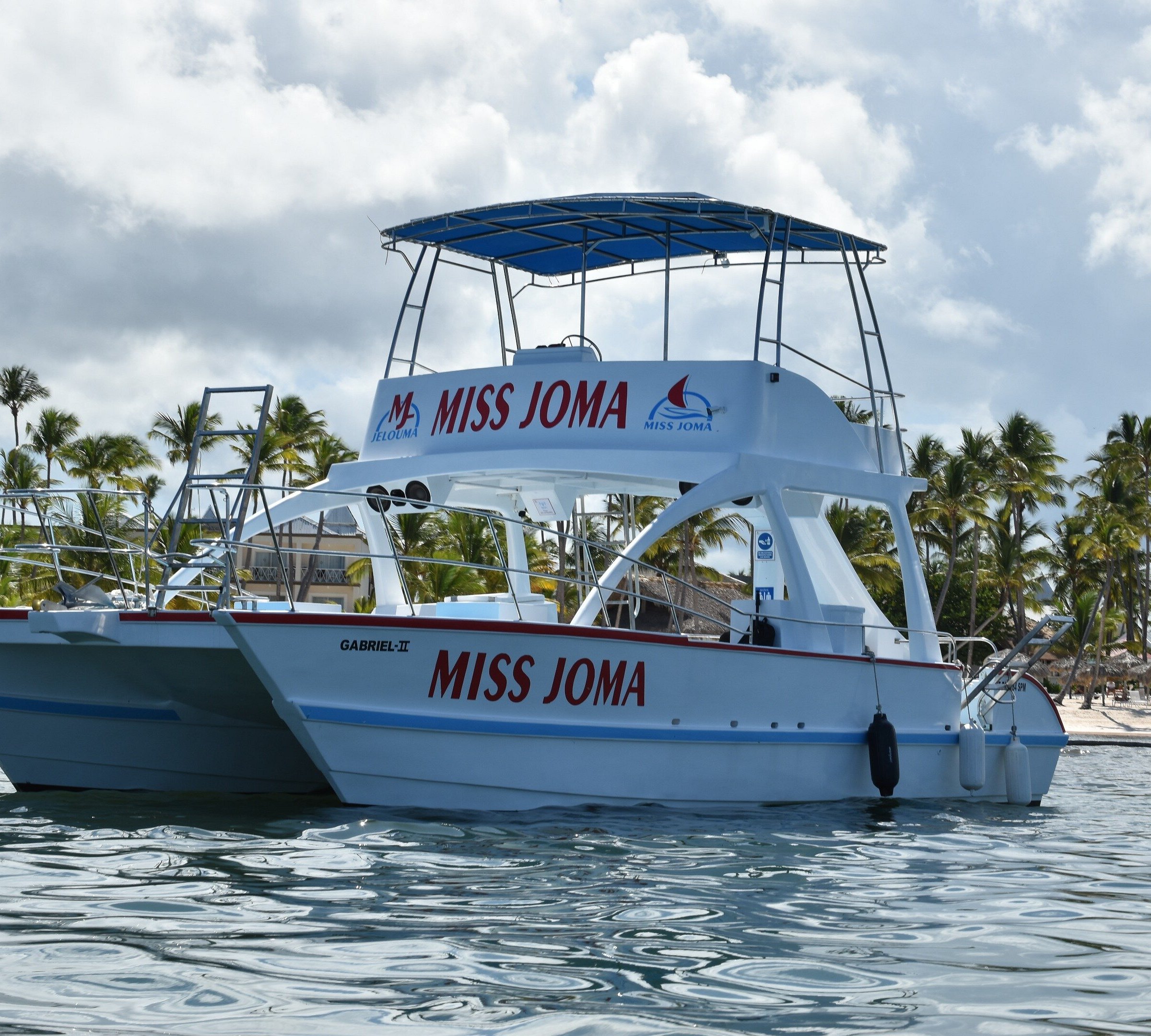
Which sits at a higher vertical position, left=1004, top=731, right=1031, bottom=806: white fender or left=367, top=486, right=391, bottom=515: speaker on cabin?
left=367, top=486, right=391, bottom=515: speaker on cabin

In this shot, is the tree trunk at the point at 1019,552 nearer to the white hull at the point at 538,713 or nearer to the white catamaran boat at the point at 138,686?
the white hull at the point at 538,713

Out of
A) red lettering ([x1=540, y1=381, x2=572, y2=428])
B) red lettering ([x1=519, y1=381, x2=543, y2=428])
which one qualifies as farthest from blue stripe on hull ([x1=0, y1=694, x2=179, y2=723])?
red lettering ([x1=540, y1=381, x2=572, y2=428])

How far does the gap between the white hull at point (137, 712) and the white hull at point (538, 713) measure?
29.9 inches

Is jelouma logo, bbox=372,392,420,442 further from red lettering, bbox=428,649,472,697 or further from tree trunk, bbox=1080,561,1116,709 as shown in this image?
tree trunk, bbox=1080,561,1116,709

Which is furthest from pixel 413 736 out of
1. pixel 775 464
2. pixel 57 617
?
pixel 775 464

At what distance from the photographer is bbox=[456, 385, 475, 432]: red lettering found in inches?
468

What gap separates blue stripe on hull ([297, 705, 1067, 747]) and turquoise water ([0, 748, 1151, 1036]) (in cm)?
55

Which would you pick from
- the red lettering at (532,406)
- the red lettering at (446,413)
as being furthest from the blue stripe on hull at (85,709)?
the red lettering at (532,406)

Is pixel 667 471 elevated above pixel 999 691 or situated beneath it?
elevated above

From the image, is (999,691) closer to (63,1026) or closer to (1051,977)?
(1051,977)

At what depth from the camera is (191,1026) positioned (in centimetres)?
411

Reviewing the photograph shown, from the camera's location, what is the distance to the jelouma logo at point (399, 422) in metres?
12.3

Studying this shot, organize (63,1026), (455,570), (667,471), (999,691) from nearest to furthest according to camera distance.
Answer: (63,1026) < (667,471) < (999,691) < (455,570)

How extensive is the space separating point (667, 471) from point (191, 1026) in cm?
737
